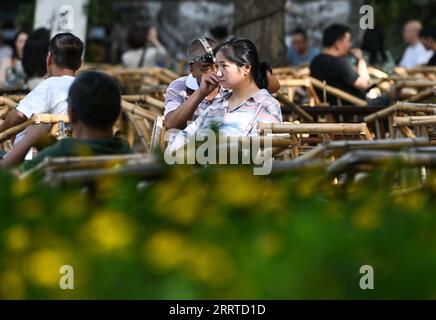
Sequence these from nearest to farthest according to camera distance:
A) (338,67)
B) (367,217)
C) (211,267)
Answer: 1. (211,267)
2. (367,217)
3. (338,67)

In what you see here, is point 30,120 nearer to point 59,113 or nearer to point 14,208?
point 59,113

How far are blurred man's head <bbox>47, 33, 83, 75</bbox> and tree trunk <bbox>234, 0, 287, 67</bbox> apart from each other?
19.9 feet

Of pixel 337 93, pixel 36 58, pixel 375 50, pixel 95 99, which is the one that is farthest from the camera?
pixel 375 50

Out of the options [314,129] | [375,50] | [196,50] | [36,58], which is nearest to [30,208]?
[314,129]

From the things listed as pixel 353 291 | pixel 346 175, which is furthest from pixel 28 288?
pixel 346 175

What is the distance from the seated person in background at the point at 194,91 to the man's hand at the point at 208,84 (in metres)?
0.03

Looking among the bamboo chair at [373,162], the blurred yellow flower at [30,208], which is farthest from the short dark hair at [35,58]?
the blurred yellow flower at [30,208]

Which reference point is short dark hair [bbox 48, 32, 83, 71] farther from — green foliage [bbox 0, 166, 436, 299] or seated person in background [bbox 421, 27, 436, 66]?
seated person in background [bbox 421, 27, 436, 66]

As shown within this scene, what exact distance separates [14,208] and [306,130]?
3.19m

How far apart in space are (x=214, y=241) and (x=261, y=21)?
1114 cm

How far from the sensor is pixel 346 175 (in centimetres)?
472

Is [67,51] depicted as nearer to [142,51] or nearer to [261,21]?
[261,21]

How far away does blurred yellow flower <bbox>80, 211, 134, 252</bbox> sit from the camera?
11.1 feet

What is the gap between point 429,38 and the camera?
658 inches
